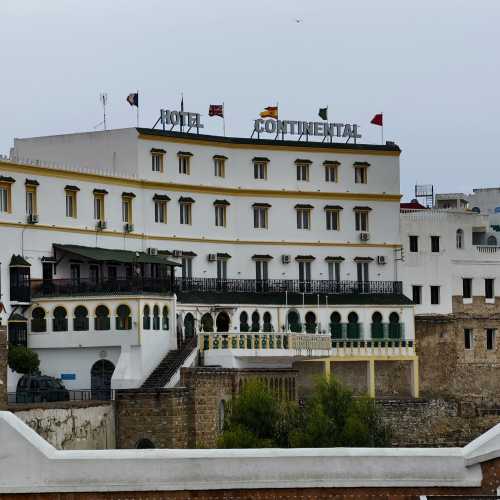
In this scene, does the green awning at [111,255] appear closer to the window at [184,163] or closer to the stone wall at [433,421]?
the window at [184,163]

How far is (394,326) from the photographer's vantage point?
Result: 310 ft

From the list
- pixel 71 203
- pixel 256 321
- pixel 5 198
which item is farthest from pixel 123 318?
pixel 256 321

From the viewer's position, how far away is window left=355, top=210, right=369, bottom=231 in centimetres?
9819

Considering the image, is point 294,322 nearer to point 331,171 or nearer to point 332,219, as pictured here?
point 332,219

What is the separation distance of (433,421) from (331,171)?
15975 mm

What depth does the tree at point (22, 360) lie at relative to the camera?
254ft

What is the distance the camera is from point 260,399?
233 feet

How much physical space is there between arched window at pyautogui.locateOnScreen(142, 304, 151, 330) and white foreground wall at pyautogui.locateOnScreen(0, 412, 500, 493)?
50.9 m

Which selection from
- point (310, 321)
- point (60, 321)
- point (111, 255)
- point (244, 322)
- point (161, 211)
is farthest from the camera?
point (310, 321)

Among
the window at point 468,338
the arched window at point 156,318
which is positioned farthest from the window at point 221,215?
the window at point 468,338

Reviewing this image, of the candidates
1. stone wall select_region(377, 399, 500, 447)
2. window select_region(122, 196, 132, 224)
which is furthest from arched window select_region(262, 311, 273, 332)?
window select_region(122, 196, 132, 224)

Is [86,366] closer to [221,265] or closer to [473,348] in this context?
[221,265]

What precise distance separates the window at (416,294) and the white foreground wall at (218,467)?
69.7 m

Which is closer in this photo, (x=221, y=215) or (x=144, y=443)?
(x=144, y=443)
